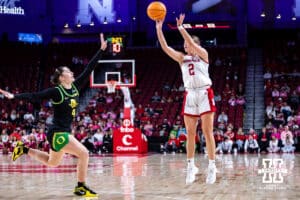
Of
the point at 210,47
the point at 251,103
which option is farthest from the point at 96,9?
the point at 251,103

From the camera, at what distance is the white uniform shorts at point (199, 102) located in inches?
300

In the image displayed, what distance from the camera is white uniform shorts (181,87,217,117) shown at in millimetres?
7609

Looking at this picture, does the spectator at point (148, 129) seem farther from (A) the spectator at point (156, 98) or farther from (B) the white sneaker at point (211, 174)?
(B) the white sneaker at point (211, 174)

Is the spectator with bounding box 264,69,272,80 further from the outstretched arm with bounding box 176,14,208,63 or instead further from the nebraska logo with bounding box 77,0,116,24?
the outstretched arm with bounding box 176,14,208,63

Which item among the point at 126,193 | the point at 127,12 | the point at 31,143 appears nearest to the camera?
the point at 126,193

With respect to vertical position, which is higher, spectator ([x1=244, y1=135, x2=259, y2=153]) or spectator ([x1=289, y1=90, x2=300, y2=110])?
spectator ([x1=289, y1=90, x2=300, y2=110])

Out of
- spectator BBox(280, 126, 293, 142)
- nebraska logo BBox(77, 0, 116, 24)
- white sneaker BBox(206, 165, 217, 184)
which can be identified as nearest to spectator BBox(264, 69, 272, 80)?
spectator BBox(280, 126, 293, 142)

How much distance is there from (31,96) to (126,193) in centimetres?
182

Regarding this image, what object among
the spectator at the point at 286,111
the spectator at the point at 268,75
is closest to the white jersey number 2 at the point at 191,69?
the spectator at the point at 286,111

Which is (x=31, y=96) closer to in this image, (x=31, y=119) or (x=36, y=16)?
(x=31, y=119)

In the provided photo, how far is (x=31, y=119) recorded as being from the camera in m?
23.5

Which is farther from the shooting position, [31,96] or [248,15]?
[248,15]

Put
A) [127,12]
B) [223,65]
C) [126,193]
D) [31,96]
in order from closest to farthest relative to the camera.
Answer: [31,96] → [126,193] → [223,65] → [127,12]

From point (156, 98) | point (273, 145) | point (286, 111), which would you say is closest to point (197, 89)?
point (273, 145)
